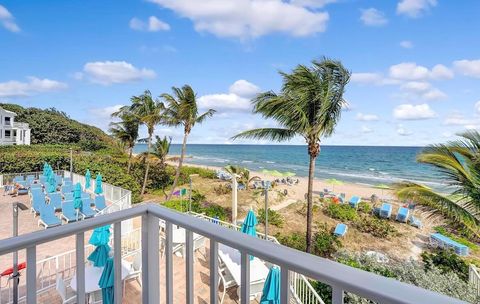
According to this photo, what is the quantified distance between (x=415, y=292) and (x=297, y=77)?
25.7 feet

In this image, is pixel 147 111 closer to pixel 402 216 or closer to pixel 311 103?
pixel 311 103

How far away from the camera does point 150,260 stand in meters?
1.22

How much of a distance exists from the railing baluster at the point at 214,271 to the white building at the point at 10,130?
32.0 metres

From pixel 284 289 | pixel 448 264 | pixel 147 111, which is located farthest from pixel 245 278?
pixel 147 111

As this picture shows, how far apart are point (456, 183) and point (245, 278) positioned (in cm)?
622

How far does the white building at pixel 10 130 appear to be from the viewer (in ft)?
81.8

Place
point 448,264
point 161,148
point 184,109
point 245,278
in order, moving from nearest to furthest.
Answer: point 245,278, point 448,264, point 184,109, point 161,148

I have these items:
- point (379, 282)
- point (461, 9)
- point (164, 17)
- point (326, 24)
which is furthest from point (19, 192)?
point (461, 9)

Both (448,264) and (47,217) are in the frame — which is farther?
(47,217)

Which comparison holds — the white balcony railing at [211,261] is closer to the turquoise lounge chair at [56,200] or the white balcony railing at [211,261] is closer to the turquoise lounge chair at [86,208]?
the turquoise lounge chair at [86,208]

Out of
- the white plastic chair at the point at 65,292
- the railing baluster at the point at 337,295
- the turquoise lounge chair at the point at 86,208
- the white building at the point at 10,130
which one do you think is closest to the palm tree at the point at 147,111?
the turquoise lounge chair at the point at 86,208

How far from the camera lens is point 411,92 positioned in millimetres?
30875

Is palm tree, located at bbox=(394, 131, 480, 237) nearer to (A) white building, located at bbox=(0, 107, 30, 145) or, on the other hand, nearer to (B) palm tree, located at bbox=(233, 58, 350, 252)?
(B) palm tree, located at bbox=(233, 58, 350, 252)

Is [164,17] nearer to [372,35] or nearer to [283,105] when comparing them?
[283,105]
